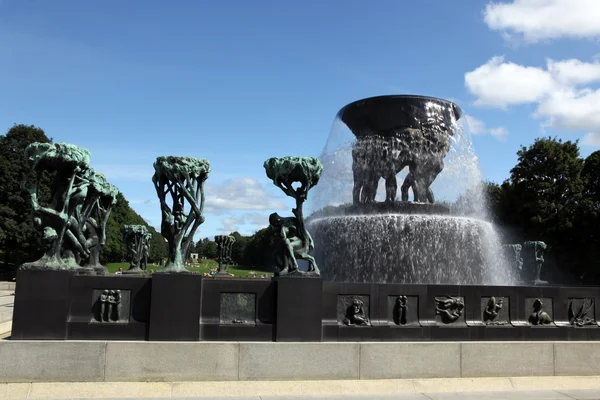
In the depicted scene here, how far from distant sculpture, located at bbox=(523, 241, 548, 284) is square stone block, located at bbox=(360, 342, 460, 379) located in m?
11.4

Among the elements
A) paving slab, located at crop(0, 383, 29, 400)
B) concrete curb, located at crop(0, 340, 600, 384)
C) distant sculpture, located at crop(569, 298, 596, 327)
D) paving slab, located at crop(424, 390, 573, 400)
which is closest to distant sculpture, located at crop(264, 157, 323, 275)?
concrete curb, located at crop(0, 340, 600, 384)

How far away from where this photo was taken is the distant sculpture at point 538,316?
377 inches

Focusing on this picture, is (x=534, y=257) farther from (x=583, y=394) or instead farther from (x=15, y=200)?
(x=15, y=200)

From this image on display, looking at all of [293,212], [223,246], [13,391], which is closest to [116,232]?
[223,246]

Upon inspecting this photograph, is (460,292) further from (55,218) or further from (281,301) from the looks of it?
(55,218)

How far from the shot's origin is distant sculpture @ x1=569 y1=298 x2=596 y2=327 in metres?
9.80

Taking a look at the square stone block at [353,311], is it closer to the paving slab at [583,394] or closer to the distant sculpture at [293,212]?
the distant sculpture at [293,212]

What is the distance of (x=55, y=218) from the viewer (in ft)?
27.1

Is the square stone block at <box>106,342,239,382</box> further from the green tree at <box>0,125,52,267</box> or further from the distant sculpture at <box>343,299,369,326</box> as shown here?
the green tree at <box>0,125,52,267</box>

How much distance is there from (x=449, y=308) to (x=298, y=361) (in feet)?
9.49

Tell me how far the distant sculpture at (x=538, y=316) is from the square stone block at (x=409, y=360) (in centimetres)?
186

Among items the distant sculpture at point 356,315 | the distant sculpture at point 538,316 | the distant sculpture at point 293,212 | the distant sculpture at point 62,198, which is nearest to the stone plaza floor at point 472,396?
the distant sculpture at point 356,315

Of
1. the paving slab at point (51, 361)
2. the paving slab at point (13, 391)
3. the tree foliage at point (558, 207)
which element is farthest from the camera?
the tree foliage at point (558, 207)

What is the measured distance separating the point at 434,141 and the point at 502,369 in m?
9.53
